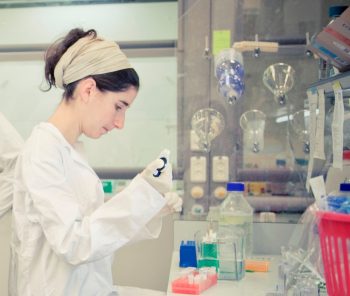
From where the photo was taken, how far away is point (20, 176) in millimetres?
1325

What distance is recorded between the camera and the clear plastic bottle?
183cm

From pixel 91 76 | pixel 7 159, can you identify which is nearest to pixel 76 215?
pixel 91 76

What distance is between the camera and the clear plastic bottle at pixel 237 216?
6.02 feet

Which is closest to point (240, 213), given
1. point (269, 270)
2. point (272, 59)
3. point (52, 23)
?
point (269, 270)

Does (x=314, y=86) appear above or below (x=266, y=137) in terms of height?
above

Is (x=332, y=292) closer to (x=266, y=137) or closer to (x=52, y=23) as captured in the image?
(x=266, y=137)

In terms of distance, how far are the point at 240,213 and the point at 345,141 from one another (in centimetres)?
54

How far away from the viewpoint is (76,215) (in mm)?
1222

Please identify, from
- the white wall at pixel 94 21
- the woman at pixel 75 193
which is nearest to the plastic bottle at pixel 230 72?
the white wall at pixel 94 21

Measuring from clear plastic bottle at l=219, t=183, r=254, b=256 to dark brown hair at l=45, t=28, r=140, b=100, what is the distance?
62 cm

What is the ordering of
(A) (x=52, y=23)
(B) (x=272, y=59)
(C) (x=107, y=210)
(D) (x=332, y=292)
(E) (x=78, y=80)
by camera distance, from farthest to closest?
1. (A) (x=52, y=23)
2. (B) (x=272, y=59)
3. (E) (x=78, y=80)
4. (C) (x=107, y=210)
5. (D) (x=332, y=292)

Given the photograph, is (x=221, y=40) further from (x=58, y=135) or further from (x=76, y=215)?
(x=76, y=215)

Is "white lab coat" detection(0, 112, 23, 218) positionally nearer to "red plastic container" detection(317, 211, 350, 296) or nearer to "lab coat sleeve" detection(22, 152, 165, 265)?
"lab coat sleeve" detection(22, 152, 165, 265)

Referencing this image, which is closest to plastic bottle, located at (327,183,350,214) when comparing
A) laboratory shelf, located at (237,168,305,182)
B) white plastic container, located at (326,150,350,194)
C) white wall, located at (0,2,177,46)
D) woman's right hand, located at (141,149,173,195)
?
woman's right hand, located at (141,149,173,195)
